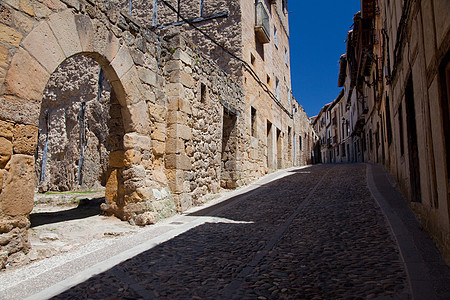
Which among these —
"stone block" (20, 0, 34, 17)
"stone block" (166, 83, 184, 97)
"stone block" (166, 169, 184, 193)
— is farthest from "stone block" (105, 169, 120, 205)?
"stone block" (20, 0, 34, 17)

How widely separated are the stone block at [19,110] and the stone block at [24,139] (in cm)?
6

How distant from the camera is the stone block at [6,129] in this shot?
3193mm

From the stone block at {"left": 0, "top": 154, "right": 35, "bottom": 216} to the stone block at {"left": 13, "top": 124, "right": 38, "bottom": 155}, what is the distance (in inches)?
2.5

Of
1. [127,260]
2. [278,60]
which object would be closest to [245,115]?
[278,60]

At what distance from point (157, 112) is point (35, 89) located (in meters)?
2.50

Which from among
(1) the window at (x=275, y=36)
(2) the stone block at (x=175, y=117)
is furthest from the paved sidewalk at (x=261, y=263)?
(1) the window at (x=275, y=36)

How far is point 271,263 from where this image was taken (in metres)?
3.14

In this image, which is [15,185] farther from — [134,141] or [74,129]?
[74,129]

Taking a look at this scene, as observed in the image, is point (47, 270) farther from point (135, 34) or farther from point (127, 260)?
point (135, 34)

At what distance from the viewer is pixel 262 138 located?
12.5m

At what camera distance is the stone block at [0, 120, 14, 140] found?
3.19 meters

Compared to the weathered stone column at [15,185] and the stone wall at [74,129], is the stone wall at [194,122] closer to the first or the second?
the weathered stone column at [15,185]

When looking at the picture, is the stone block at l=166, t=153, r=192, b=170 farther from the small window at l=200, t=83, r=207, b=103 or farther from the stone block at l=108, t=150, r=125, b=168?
the small window at l=200, t=83, r=207, b=103

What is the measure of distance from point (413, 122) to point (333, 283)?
3.56 meters
